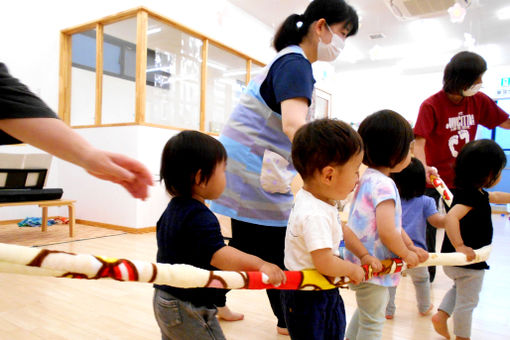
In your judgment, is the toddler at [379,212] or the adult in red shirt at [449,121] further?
the adult in red shirt at [449,121]

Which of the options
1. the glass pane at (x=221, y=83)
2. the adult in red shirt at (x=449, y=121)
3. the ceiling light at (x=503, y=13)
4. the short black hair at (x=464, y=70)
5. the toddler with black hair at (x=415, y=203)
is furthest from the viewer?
the ceiling light at (x=503, y=13)

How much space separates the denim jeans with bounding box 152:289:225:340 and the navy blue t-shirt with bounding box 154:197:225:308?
1cm

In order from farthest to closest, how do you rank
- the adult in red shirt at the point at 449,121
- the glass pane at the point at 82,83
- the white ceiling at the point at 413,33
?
the white ceiling at the point at 413,33, the glass pane at the point at 82,83, the adult in red shirt at the point at 449,121

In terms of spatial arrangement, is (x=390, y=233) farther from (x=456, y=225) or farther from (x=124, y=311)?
(x=124, y=311)

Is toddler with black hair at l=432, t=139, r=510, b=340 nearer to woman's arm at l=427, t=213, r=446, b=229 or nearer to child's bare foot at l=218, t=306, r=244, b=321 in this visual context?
woman's arm at l=427, t=213, r=446, b=229

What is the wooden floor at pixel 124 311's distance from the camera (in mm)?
1561

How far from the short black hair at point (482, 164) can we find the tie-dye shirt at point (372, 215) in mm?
469

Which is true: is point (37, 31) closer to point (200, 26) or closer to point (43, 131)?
point (200, 26)

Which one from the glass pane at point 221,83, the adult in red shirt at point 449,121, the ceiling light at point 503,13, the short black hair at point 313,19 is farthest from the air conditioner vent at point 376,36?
the short black hair at point 313,19

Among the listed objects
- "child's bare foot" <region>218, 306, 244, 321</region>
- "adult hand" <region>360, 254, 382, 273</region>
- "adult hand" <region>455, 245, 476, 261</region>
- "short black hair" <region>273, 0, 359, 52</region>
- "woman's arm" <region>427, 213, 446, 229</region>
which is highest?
"short black hair" <region>273, 0, 359, 52</region>

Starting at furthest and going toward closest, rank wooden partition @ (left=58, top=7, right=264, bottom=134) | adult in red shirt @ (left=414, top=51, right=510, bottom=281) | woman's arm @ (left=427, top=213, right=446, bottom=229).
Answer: wooden partition @ (left=58, top=7, right=264, bottom=134) → adult in red shirt @ (left=414, top=51, right=510, bottom=281) → woman's arm @ (left=427, top=213, right=446, bottom=229)

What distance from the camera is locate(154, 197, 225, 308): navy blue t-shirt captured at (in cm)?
88

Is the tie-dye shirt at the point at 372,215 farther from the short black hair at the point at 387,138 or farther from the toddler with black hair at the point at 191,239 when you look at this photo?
the toddler with black hair at the point at 191,239

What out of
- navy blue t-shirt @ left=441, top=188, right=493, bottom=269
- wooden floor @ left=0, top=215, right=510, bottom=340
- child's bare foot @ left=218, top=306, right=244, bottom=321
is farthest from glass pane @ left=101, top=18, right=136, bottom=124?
navy blue t-shirt @ left=441, top=188, right=493, bottom=269
